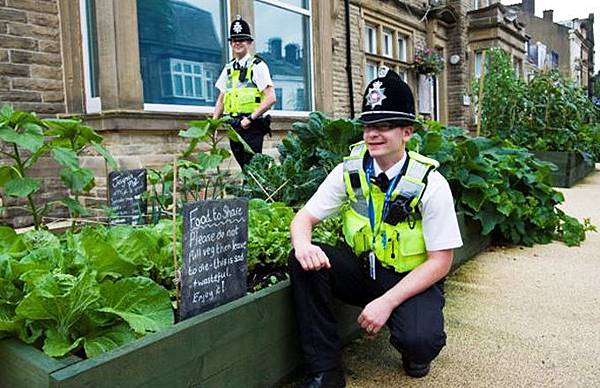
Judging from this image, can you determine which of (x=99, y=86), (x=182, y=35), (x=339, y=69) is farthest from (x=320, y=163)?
(x=339, y=69)

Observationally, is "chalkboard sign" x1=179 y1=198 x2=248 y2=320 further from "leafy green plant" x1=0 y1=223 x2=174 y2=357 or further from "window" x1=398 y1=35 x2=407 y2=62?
"window" x1=398 y1=35 x2=407 y2=62

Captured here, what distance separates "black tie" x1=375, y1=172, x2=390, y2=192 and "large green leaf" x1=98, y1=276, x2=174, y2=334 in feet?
2.89

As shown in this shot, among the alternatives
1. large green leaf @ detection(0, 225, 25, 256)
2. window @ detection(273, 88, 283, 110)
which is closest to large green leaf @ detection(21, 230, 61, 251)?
large green leaf @ detection(0, 225, 25, 256)

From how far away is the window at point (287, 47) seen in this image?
23.0 feet

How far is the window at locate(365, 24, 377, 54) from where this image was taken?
10.4 meters

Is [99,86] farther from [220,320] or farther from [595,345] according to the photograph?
[595,345]

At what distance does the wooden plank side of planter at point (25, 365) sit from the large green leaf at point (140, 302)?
21 cm

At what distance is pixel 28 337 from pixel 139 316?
0.28 meters

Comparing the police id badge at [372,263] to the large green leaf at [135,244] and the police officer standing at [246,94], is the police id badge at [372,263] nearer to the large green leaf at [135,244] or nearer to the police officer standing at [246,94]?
the large green leaf at [135,244]

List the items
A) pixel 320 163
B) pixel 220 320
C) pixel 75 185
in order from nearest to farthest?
pixel 220 320 → pixel 75 185 → pixel 320 163

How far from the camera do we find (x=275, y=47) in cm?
724

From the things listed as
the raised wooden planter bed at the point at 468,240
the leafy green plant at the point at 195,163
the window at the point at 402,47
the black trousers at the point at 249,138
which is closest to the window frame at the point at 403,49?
the window at the point at 402,47

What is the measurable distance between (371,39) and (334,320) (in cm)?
947

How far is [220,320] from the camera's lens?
1.56 m
